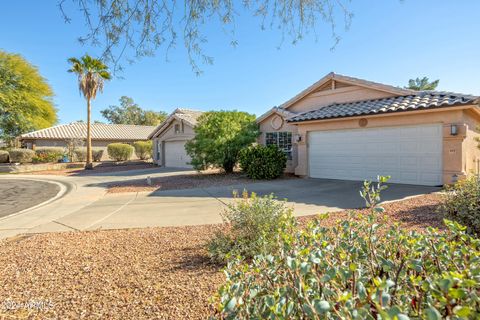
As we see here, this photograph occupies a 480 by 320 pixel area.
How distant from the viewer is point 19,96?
3067 centimetres

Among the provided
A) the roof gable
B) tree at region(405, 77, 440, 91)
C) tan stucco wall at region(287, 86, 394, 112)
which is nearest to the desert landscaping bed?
the roof gable

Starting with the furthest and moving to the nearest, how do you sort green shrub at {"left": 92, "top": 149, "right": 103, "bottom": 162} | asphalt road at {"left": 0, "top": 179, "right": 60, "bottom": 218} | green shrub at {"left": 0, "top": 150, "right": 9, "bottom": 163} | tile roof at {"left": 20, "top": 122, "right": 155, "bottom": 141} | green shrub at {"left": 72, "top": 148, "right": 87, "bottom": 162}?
1. green shrub at {"left": 92, "top": 149, "right": 103, "bottom": 162}
2. tile roof at {"left": 20, "top": 122, "right": 155, "bottom": 141}
3. green shrub at {"left": 72, "top": 148, "right": 87, "bottom": 162}
4. green shrub at {"left": 0, "top": 150, "right": 9, "bottom": 163}
5. asphalt road at {"left": 0, "top": 179, "right": 60, "bottom": 218}

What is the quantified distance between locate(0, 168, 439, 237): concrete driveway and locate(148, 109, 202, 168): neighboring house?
37.9ft

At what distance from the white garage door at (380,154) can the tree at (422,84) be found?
35.1 meters

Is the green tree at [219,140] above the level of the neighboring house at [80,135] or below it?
below

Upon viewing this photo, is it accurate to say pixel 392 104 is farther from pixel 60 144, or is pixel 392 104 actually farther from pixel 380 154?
pixel 60 144

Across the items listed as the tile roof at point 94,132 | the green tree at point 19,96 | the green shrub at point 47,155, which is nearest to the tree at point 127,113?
the tile roof at point 94,132

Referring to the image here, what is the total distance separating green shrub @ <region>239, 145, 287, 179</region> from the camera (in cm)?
1447

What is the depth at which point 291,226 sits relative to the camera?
98.4 inches

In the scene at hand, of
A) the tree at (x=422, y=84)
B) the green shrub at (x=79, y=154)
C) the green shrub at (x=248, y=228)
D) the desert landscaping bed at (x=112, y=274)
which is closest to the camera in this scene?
the desert landscaping bed at (x=112, y=274)

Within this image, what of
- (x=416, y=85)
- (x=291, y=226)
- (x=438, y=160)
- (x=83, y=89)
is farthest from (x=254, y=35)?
(x=416, y=85)

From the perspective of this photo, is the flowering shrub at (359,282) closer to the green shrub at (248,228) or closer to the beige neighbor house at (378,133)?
the green shrub at (248,228)

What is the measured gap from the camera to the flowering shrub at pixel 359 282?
1.22 meters

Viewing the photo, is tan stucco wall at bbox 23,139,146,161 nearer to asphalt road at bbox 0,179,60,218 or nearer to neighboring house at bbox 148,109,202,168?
neighboring house at bbox 148,109,202,168
